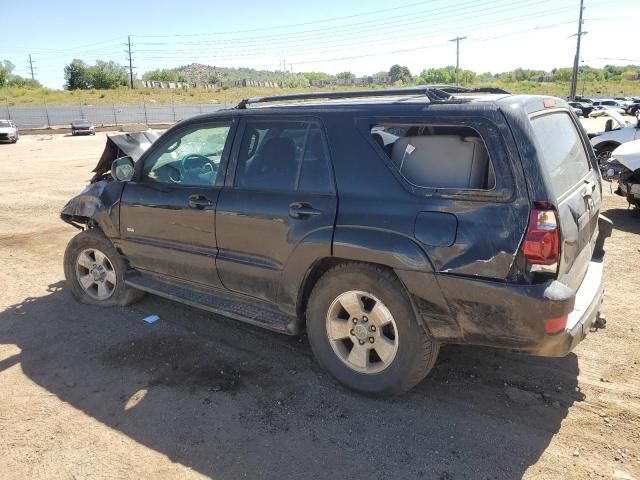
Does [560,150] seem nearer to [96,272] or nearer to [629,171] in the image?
[96,272]

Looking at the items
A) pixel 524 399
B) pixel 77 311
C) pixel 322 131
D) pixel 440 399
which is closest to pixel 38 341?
pixel 77 311

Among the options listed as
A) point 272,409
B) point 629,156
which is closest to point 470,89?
point 272,409

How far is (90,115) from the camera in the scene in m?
46.9

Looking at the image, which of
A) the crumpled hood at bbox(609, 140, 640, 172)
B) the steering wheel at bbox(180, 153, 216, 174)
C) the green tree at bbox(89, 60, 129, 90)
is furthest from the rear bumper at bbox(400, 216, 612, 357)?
the green tree at bbox(89, 60, 129, 90)

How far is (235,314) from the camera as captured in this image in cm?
381

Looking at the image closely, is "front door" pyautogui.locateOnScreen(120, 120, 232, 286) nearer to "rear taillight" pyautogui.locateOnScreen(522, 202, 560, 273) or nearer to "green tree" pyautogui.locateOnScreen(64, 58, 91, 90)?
"rear taillight" pyautogui.locateOnScreen(522, 202, 560, 273)

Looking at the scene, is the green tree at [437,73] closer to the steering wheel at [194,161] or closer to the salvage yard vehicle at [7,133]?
the salvage yard vehicle at [7,133]

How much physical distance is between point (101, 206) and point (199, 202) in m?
1.32

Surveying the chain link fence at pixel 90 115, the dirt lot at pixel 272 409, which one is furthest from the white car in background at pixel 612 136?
the chain link fence at pixel 90 115

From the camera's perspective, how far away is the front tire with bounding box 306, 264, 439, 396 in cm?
310

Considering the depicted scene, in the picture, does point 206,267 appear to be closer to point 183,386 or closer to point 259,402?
point 183,386

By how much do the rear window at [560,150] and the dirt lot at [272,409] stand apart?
1.37m

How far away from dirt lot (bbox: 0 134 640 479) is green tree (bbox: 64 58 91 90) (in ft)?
312

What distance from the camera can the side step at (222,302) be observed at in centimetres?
363
